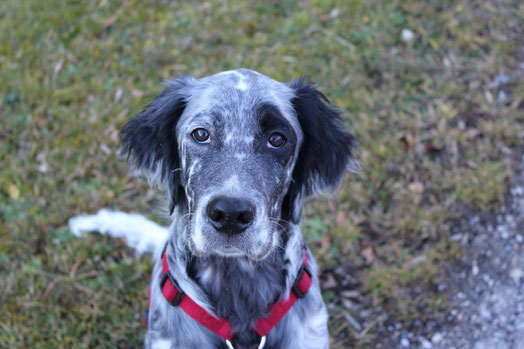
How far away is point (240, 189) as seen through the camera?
7.36 feet

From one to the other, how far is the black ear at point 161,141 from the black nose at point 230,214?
61 cm

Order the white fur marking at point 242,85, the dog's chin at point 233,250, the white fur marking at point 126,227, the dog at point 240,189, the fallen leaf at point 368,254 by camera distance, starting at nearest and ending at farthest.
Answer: the dog's chin at point 233,250 → the dog at point 240,189 → the white fur marking at point 242,85 → the white fur marking at point 126,227 → the fallen leaf at point 368,254

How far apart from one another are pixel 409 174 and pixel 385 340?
1536mm

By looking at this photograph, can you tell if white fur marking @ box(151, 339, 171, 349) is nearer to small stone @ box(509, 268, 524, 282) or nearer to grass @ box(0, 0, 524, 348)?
grass @ box(0, 0, 524, 348)

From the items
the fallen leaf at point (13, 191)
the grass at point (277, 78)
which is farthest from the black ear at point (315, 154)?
the fallen leaf at point (13, 191)

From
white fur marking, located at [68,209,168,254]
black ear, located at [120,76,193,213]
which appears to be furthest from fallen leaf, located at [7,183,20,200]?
black ear, located at [120,76,193,213]

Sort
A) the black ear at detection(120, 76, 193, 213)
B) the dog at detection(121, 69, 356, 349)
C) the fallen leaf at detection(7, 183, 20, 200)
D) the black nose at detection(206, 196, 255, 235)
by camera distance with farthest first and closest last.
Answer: the fallen leaf at detection(7, 183, 20, 200)
the black ear at detection(120, 76, 193, 213)
the dog at detection(121, 69, 356, 349)
the black nose at detection(206, 196, 255, 235)

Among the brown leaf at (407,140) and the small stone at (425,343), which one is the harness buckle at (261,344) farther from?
the brown leaf at (407,140)

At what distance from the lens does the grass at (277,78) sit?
383 cm

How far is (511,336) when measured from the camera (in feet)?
11.5

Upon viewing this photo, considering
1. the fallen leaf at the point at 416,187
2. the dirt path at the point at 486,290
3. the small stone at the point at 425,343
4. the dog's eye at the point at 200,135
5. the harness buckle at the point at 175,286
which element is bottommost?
the small stone at the point at 425,343

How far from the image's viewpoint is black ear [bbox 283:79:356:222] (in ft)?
9.12

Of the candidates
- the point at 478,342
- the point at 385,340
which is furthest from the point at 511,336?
the point at 385,340

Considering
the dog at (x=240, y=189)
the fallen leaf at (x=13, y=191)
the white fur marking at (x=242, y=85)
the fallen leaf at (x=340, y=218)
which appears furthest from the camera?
the fallen leaf at (x=13, y=191)
